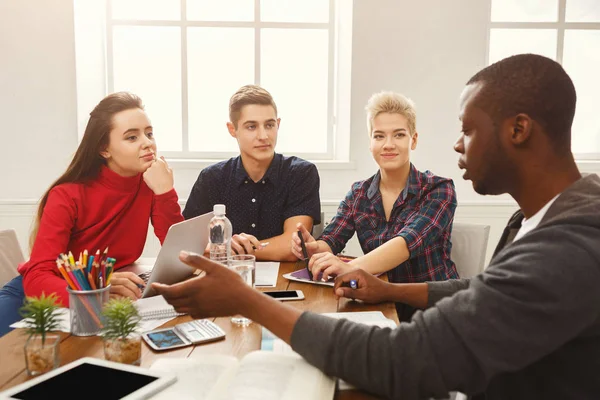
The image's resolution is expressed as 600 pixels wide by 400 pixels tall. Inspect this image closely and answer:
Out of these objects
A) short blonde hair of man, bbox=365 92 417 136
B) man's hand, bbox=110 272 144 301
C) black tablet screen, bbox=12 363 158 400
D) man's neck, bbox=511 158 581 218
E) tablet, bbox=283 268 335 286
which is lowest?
tablet, bbox=283 268 335 286

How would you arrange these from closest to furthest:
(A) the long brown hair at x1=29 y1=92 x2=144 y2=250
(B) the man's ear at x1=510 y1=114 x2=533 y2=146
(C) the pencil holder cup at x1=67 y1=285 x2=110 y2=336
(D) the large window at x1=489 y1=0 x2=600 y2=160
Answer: (B) the man's ear at x1=510 y1=114 x2=533 y2=146, (C) the pencil holder cup at x1=67 y1=285 x2=110 y2=336, (A) the long brown hair at x1=29 y1=92 x2=144 y2=250, (D) the large window at x1=489 y1=0 x2=600 y2=160

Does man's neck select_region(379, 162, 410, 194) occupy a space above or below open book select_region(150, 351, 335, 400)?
above

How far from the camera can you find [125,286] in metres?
1.35

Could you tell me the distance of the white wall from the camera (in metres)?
3.36

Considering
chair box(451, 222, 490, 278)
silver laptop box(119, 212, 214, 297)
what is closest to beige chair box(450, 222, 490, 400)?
chair box(451, 222, 490, 278)

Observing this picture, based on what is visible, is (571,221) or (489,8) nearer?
(571,221)

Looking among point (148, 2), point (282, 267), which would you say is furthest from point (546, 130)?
point (148, 2)

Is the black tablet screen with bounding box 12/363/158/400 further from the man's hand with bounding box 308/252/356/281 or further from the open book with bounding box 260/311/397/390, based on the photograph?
the man's hand with bounding box 308/252/356/281

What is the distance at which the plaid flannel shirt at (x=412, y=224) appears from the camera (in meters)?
2.03

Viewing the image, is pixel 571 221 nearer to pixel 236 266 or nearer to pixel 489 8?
pixel 236 266

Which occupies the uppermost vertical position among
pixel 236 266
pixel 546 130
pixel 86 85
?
pixel 86 85

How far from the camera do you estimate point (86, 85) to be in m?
3.53

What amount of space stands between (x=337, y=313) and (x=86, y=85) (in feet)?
9.30

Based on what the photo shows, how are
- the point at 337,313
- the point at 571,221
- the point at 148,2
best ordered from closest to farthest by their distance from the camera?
1. the point at 571,221
2. the point at 337,313
3. the point at 148,2
